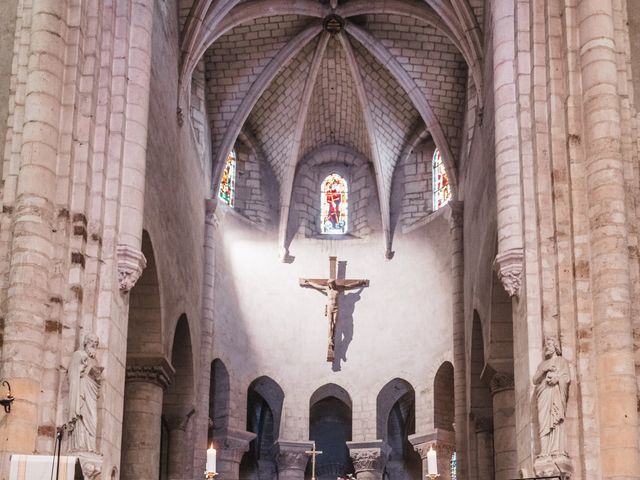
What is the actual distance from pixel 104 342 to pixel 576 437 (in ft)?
20.7

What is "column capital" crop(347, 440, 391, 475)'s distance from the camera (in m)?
31.1

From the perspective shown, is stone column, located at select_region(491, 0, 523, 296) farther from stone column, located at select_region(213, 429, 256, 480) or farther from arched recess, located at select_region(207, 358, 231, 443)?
stone column, located at select_region(213, 429, 256, 480)

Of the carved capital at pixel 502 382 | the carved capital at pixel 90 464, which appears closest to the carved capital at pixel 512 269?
the carved capital at pixel 502 382

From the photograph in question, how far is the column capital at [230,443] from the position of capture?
30.1m

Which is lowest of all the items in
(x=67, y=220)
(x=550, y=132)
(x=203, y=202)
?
(x=67, y=220)

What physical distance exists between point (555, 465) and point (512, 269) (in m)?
3.37

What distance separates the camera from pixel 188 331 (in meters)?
27.0

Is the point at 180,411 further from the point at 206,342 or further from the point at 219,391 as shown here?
the point at 219,391

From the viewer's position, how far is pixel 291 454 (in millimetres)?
31359

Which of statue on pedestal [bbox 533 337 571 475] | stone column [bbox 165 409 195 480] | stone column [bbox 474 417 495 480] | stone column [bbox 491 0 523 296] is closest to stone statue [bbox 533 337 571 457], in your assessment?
statue on pedestal [bbox 533 337 571 475]

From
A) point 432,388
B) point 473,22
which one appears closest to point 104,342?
point 473,22

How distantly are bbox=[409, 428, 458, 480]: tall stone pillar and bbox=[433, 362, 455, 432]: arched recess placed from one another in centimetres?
27

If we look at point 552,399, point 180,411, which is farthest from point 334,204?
point 552,399

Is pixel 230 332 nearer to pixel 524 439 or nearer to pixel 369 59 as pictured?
pixel 369 59
